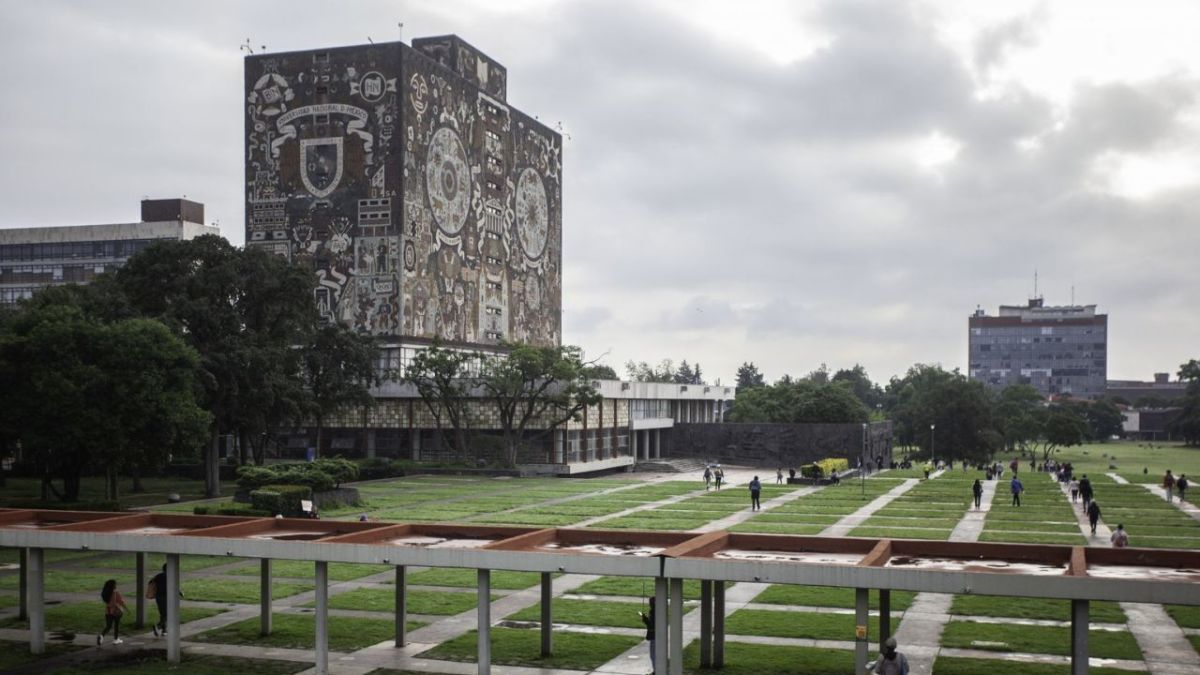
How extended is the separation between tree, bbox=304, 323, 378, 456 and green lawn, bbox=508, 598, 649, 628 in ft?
172

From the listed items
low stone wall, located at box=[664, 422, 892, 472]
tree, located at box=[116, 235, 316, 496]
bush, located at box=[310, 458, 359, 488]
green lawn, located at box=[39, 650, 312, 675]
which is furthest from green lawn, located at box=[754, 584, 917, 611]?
low stone wall, located at box=[664, 422, 892, 472]

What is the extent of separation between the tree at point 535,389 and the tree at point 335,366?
995 centimetres

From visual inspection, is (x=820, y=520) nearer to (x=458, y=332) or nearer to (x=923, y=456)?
(x=458, y=332)

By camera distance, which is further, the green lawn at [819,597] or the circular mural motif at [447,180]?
the circular mural motif at [447,180]

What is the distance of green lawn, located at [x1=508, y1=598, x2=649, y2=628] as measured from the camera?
3319 cm

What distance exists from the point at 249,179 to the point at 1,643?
83837 mm

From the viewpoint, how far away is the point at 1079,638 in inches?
861

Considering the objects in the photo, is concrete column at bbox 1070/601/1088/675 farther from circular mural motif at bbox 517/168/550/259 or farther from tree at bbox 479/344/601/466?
circular mural motif at bbox 517/168/550/259

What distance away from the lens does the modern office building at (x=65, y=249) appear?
5310 inches

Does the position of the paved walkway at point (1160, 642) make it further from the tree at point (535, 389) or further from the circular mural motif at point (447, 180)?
the circular mural motif at point (447, 180)

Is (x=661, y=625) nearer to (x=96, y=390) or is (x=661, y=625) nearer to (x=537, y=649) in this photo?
(x=537, y=649)

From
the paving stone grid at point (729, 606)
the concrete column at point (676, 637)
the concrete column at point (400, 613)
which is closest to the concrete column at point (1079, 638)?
the paving stone grid at point (729, 606)

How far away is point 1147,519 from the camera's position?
59688 millimetres

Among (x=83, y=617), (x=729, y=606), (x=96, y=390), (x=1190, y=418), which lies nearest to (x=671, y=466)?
(x=96, y=390)
